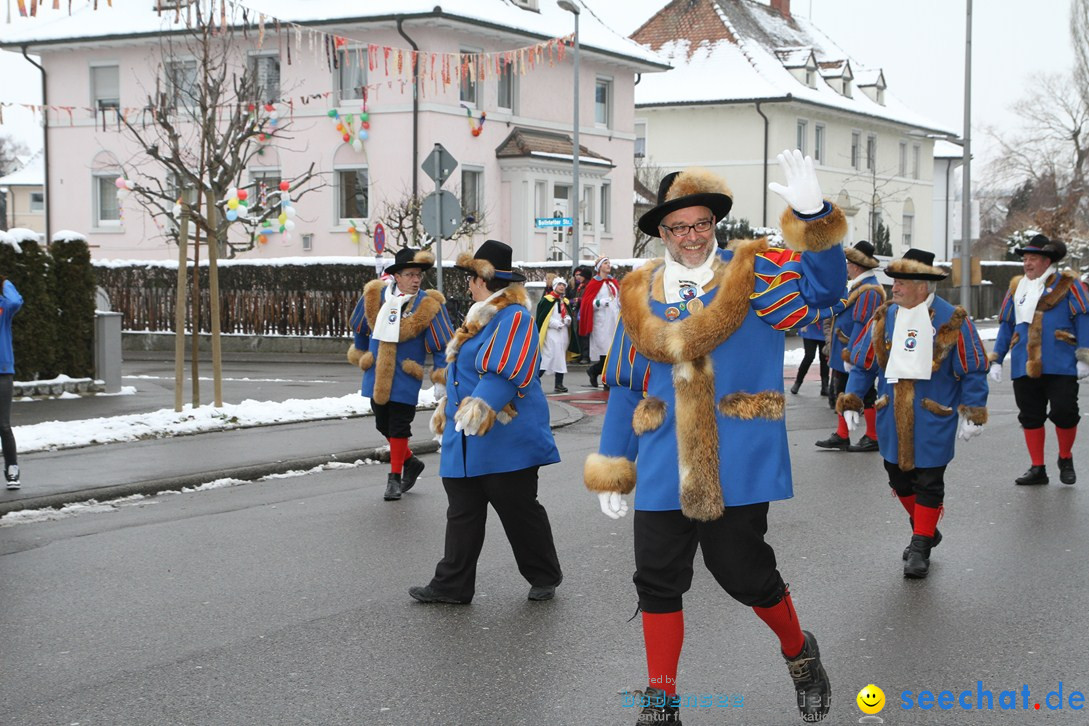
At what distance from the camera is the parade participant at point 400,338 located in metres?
9.23

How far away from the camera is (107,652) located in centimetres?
573

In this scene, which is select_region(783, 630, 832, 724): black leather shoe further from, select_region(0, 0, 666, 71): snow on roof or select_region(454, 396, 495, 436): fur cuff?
select_region(0, 0, 666, 71): snow on roof

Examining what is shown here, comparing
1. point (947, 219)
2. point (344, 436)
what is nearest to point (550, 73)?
point (344, 436)

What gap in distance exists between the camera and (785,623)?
4.61 metres

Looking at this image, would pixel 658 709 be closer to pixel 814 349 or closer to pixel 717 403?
pixel 717 403

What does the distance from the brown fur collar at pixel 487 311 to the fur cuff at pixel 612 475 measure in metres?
1.87

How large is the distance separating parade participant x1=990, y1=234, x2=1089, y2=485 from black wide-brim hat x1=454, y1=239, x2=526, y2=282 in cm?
466

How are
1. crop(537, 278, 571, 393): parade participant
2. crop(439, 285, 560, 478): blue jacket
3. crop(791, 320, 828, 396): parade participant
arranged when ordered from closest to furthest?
1. crop(439, 285, 560, 478): blue jacket
2. crop(791, 320, 828, 396): parade participant
3. crop(537, 278, 571, 393): parade participant

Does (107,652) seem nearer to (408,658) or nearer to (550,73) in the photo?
(408,658)

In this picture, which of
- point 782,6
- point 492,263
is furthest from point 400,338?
point 782,6

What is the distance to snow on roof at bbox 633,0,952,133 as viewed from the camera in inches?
1989

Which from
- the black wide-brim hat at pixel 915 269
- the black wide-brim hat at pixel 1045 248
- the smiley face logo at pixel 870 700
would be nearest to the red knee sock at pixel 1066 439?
the black wide-brim hat at pixel 1045 248

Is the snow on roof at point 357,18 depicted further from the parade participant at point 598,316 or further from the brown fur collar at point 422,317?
the brown fur collar at point 422,317

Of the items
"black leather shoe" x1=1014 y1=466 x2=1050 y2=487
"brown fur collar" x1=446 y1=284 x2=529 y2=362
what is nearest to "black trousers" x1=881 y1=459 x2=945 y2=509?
"brown fur collar" x1=446 y1=284 x2=529 y2=362
